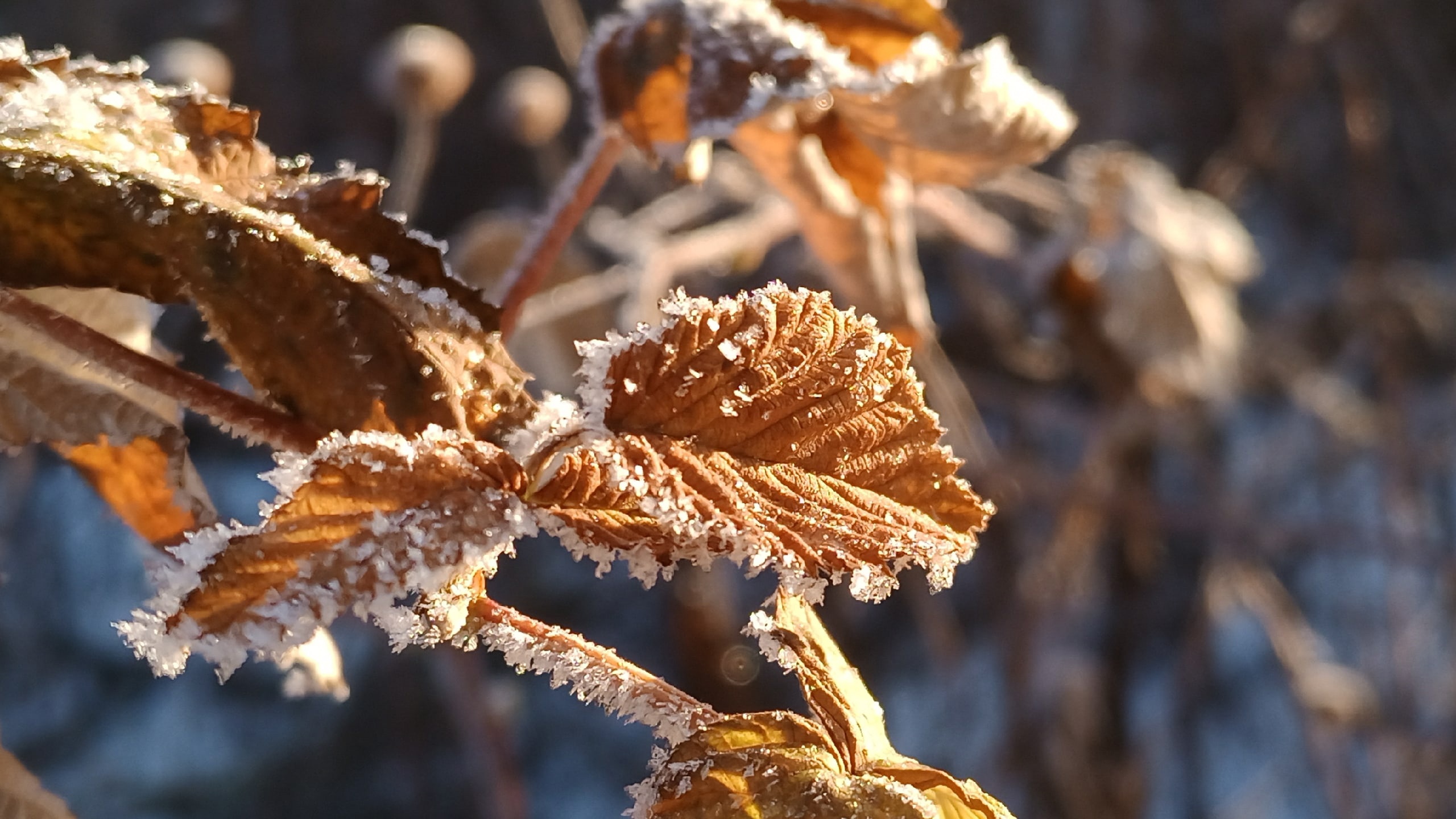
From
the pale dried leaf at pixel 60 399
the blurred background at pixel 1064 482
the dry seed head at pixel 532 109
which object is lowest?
the blurred background at pixel 1064 482

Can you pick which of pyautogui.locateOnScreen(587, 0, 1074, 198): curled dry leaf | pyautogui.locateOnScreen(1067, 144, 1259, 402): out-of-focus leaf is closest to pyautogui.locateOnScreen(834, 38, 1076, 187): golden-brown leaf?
pyautogui.locateOnScreen(587, 0, 1074, 198): curled dry leaf

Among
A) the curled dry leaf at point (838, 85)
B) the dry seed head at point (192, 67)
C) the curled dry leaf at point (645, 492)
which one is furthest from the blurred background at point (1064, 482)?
the curled dry leaf at point (645, 492)

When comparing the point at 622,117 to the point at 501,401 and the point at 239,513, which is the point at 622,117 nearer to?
the point at 501,401

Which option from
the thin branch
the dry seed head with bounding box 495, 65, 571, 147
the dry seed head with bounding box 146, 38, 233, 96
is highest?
the thin branch

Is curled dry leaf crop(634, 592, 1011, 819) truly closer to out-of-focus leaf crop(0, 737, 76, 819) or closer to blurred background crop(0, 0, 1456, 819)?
out-of-focus leaf crop(0, 737, 76, 819)

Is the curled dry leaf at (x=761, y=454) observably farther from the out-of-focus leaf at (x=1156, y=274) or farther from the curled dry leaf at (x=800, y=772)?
the out-of-focus leaf at (x=1156, y=274)
